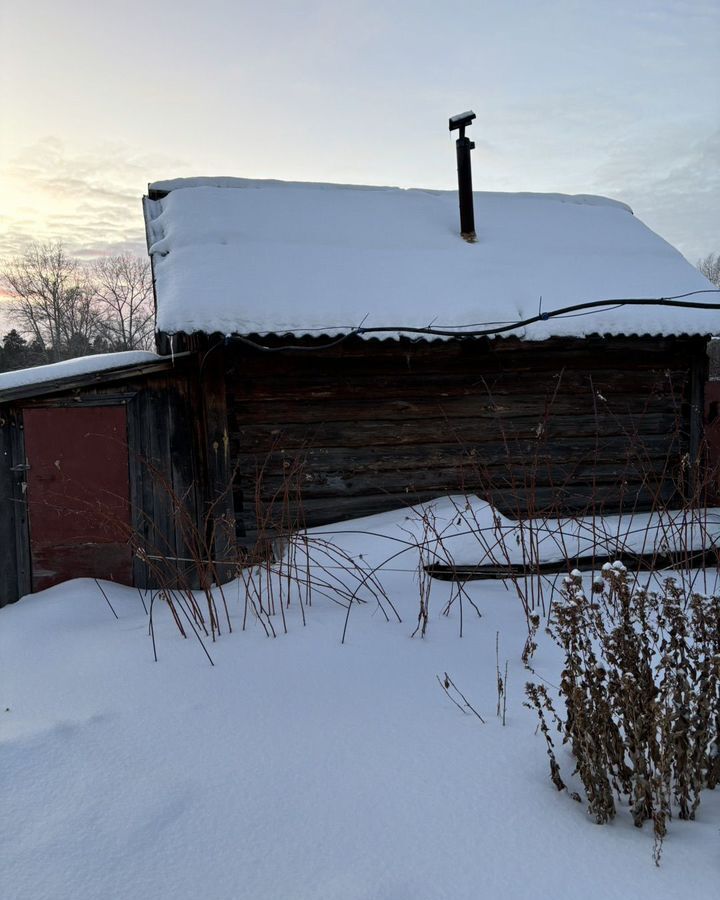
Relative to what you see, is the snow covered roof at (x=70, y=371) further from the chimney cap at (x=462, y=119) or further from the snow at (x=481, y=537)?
the chimney cap at (x=462, y=119)

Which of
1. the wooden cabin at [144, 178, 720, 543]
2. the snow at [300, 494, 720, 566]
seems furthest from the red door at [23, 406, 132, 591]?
the snow at [300, 494, 720, 566]

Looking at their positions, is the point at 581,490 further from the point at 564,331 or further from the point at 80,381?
the point at 80,381

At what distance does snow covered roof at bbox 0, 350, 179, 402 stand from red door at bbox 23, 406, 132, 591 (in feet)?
0.82

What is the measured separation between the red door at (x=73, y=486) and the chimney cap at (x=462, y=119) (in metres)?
4.95

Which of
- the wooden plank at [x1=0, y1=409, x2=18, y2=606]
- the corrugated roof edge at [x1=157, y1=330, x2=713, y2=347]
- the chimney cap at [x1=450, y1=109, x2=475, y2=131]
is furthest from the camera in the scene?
the chimney cap at [x1=450, y1=109, x2=475, y2=131]

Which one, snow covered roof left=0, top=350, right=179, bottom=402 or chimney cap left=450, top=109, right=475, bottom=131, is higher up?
chimney cap left=450, top=109, right=475, bottom=131

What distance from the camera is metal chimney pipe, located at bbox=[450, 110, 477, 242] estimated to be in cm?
776

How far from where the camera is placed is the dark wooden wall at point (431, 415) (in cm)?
625

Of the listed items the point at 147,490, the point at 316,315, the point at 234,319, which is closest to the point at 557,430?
the point at 316,315

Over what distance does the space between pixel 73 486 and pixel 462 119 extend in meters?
5.74

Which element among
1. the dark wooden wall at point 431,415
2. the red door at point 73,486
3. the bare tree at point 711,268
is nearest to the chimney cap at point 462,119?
the dark wooden wall at point 431,415

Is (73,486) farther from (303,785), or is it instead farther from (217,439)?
(303,785)

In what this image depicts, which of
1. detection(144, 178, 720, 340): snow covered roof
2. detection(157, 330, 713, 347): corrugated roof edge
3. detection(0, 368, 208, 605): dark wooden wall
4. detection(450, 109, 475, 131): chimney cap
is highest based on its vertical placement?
detection(450, 109, 475, 131): chimney cap

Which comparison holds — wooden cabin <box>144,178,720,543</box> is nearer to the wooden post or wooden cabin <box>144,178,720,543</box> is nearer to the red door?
the wooden post
